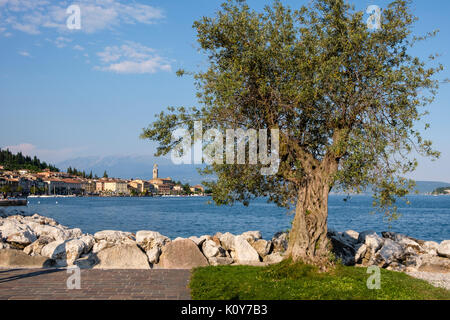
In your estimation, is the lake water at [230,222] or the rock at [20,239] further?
the lake water at [230,222]

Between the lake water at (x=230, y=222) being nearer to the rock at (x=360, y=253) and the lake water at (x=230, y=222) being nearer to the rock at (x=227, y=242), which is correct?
the rock at (x=227, y=242)

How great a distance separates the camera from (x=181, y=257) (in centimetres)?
1458

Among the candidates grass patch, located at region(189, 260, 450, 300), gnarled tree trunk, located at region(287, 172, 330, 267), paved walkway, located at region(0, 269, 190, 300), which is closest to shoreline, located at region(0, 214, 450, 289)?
paved walkway, located at region(0, 269, 190, 300)

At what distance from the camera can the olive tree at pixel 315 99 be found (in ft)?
37.2

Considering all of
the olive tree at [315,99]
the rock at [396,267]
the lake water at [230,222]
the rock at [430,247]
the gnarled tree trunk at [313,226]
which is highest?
the olive tree at [315,99]

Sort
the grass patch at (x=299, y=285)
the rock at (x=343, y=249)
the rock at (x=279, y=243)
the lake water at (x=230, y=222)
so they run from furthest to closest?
the lake water at (x=230, y=222)
the rock at (x=279, y=243)
the rock at (x=343, y=249)
the grass patch at (x=299, y=285)

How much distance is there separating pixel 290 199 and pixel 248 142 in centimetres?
290

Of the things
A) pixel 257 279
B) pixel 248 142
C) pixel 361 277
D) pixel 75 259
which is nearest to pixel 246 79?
pixel 248 142

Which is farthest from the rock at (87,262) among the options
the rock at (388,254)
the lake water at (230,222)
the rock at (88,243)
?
the rock at (388,254)

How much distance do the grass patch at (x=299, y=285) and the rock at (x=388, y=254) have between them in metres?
3.94

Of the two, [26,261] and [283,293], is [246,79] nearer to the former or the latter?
[283,293]

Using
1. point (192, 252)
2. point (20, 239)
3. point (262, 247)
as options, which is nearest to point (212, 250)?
point (192, 252)

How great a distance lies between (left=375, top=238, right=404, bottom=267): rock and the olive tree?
5229mm

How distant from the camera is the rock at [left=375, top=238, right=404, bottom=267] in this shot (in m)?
16.1
